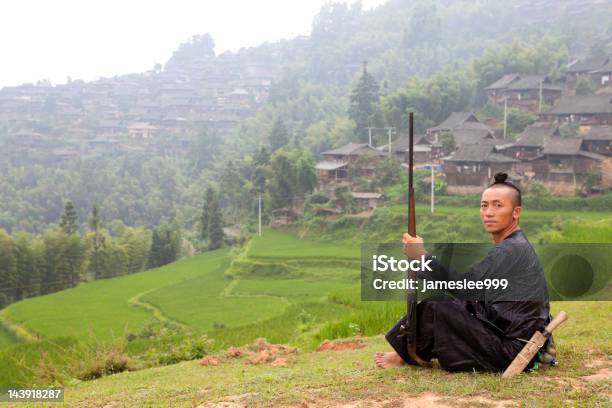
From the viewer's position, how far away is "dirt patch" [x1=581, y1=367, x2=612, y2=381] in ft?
11.3

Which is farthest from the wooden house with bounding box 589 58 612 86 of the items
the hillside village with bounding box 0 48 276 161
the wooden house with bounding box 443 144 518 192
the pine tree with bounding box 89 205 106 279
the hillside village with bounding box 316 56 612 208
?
the hillside village with bounding box 0 48 276 161

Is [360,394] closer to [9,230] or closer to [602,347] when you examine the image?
[602,347]

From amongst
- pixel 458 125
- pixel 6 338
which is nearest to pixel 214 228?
Answer: pixel 458 125

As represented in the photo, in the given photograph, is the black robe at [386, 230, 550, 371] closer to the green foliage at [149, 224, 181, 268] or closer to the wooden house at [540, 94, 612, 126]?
the green foliage at [149, 224, 181, 268]

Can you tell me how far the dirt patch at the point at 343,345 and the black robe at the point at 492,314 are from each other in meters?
2.75

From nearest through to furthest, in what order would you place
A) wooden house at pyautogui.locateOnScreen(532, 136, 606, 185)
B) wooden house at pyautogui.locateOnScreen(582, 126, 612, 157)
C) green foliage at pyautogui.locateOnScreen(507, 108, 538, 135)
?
wooden house at pyautogui.locateOnScreen(532, 136, 606, 185), wooden house at pyautogui.locateOnScreen(582, 126, 612, 157), green foliage at pyautogui.locateOnScreen(507, 108, 538, 135)

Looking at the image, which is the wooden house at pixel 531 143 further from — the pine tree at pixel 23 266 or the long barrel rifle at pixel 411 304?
the long barrel rifle at pixel 411 304

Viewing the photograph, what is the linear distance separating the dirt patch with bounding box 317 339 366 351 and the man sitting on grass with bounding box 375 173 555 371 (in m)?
2.74

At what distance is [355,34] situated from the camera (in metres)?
94.8

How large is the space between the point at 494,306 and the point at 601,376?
725 mm

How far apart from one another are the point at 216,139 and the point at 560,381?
211 ft

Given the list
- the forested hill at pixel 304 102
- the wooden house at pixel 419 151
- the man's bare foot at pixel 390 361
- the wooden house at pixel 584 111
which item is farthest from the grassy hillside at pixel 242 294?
the wooden house at pixel 584 111

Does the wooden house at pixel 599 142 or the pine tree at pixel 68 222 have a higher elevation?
the wooden house at pixel 599 142

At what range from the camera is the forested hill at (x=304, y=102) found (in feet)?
144
